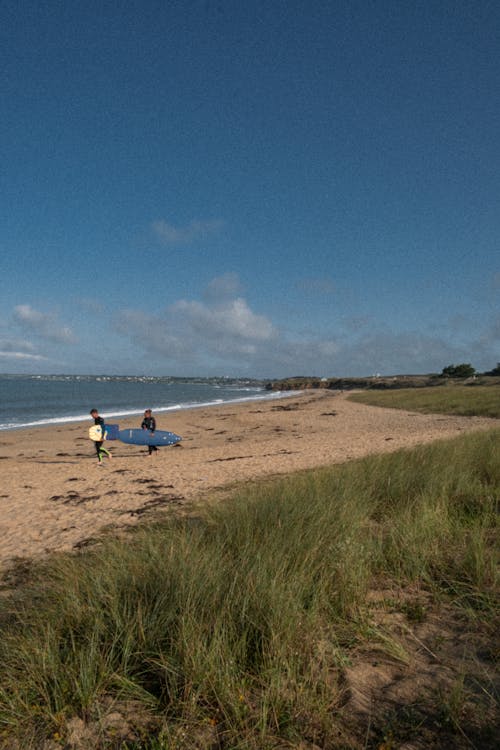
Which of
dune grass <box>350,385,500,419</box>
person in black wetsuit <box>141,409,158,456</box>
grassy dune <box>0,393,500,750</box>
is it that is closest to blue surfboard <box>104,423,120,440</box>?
person in black wetsuit <box>141,409,158,456</box>

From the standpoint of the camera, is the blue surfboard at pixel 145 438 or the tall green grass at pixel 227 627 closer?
the tall green grass at pixel 227 627

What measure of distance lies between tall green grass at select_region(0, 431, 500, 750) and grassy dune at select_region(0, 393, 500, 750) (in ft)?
0.04

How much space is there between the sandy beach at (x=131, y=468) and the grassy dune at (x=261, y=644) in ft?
7.77

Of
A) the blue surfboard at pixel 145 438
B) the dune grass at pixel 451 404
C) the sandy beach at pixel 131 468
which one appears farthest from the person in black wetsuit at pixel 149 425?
the dune grass at pixel 451 404

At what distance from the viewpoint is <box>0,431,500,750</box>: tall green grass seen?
7.26 feet

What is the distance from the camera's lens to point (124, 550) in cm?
380

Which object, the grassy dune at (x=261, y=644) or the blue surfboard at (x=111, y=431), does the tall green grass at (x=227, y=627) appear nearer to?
the grassy dune at (x=261, y=644)

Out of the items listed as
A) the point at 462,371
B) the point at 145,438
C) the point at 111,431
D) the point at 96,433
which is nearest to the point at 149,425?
the point at 145,438

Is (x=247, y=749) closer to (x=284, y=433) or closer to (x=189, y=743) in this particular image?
(x=189, y=743)

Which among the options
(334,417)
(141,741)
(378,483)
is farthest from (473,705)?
(334,417)

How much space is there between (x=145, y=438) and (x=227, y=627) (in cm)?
1327

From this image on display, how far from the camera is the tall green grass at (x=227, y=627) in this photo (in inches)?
87.1

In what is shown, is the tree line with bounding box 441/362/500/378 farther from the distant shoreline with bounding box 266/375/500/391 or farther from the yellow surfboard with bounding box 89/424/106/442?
the yellow surfboard with bounding box 89/424/106/442

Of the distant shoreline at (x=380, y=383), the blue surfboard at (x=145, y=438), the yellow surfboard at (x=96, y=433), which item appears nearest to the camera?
the yellow surfboard at (x=96, y=433)
